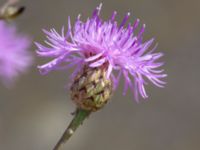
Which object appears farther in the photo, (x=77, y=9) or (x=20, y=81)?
(x=77, y=9)

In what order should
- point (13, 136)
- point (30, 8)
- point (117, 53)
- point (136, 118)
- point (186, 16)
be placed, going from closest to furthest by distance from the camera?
point (117, 53), point (13, 136), point (136, 118), point (30, 8), point (186, 16)

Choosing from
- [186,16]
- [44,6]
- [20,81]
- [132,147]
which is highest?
[44,6]

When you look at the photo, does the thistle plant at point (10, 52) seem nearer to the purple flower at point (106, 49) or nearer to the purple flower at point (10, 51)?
the purple flower at point (10, 51)

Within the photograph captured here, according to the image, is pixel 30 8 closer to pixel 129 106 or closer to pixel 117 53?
pixel 129 106

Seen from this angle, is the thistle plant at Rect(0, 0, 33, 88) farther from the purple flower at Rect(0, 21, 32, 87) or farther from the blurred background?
the blurred background

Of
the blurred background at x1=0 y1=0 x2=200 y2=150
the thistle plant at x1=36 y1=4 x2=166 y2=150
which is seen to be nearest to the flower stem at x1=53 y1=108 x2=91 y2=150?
the thistle plant at x1=36 y1=4 x2=166 y2=150

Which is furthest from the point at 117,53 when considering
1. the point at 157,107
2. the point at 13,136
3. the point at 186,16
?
the point at 186,16

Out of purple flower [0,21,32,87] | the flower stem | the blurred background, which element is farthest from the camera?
the blurred background
